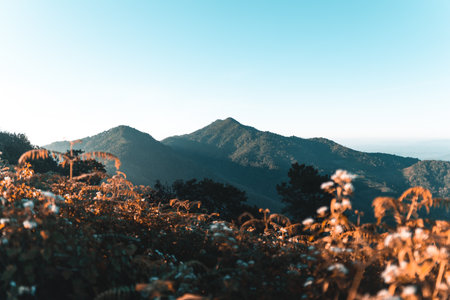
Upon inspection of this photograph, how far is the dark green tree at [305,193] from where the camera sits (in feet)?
105

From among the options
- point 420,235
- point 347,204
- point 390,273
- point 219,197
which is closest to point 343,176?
point 347,204

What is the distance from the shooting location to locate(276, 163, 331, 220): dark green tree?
31891mm

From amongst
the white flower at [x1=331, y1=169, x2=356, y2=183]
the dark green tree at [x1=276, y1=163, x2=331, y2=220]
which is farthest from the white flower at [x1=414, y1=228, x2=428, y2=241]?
the dark green tree at [x1=276, y1=163, x2=331, y2=220]

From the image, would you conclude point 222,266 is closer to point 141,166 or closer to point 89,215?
point 89,215

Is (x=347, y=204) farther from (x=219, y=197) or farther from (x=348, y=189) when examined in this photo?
(x=219, y=197)

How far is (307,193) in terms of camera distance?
3338cm

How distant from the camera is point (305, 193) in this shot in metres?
33.4

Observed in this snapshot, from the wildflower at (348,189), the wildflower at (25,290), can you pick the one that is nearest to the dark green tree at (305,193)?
the wildflower at (348,189)

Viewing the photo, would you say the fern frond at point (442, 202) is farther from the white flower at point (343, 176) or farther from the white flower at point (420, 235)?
the white flower at point (343, 176)

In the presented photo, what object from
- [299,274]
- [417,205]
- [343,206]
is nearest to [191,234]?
[299,274]

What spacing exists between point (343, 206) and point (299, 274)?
3.51ft

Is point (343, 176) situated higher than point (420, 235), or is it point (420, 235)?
point (343, 176)

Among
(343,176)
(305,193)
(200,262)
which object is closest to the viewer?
(200,262)

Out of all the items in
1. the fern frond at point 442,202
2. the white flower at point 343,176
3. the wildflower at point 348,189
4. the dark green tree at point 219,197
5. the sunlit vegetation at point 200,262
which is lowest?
the dark green tree at point 219,197
